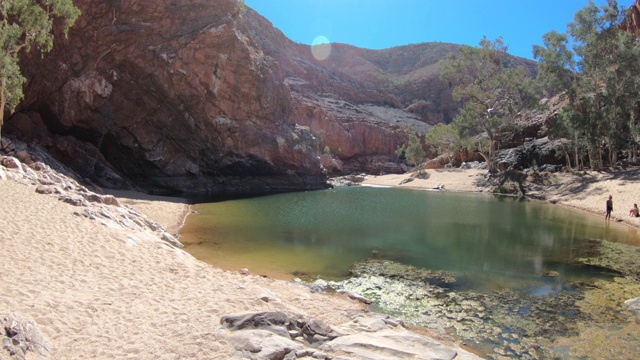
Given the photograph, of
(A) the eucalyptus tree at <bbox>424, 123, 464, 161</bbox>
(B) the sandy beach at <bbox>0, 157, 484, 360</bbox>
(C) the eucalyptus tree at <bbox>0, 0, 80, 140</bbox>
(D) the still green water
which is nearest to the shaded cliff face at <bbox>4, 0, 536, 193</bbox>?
(C) the eucalyptus tree at <bbox>0, 0, 80, 140</bbox>

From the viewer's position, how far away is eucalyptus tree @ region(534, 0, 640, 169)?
39.0 m

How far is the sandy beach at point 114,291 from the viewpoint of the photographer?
6.44 metres

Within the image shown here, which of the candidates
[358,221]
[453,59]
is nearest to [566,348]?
[358,221]

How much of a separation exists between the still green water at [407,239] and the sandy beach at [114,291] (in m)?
3.89

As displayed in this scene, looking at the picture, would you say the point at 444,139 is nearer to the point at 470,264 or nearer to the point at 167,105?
the point at 167,105

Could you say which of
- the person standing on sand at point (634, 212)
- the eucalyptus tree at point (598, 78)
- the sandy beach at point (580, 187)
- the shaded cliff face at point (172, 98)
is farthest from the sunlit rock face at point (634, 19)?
the shaded cliff face at point (172, 98)

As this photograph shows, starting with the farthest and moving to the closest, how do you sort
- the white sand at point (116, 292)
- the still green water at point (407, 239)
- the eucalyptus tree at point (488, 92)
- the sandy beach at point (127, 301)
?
the eucalyptus tree at point (488, 92)
the still green water at point (407, 239)
the white sand at point (116, 292)
the sandy beach at point (127, 301)

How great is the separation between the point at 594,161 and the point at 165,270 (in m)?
48.4

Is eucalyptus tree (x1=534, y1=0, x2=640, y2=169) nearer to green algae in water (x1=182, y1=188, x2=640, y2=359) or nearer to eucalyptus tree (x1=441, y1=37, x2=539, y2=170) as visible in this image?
eucalyptus tree (x1=441, y1=37, x2=539, y2=170)

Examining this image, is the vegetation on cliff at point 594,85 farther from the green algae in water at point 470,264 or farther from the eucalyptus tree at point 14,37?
the eucalyptus tree at point 14,37

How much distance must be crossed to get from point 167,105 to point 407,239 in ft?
112

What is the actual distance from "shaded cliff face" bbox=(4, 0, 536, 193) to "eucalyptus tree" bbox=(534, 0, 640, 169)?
32.5m

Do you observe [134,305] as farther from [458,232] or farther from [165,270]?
[458,232]

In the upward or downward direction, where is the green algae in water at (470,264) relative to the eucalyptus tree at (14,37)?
downward
